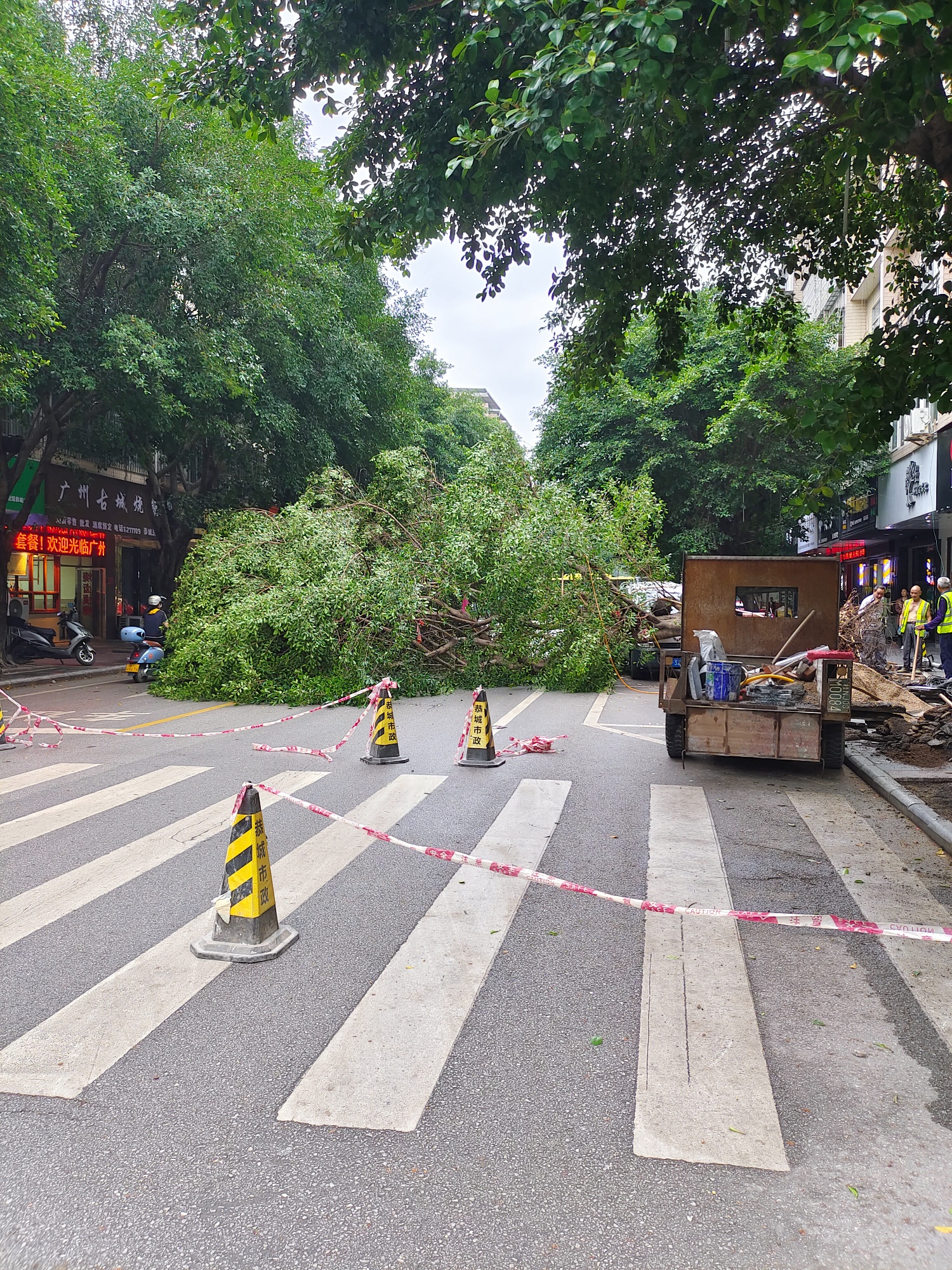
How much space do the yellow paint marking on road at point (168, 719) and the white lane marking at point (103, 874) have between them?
5.05 meters

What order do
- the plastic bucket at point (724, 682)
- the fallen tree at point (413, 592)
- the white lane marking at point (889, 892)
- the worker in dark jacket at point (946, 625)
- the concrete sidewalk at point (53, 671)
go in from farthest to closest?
the concrete sidewalk at point (53, 671) → the fallen tree at point (413, 592) → the worker in dark jacket at point (946, 625) → the plastic bucket at point (724, 682) → the white lane marking at point (889, 892)

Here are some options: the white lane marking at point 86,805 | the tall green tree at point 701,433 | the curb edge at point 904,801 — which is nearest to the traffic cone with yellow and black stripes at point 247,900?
the white lane marking at point 86,805

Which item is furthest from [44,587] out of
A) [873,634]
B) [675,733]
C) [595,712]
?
[675,733]

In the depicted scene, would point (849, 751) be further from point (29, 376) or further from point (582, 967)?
point (29, 376)

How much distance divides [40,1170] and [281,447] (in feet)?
75.0

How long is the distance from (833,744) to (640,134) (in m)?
6.23

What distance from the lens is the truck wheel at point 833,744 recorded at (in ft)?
31.2

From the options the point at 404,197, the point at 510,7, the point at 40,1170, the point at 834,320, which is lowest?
the point at 40,1170

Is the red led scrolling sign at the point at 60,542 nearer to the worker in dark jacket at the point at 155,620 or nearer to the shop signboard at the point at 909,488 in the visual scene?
the worker in dark jacket at the point at 155,620

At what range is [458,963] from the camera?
4578mm

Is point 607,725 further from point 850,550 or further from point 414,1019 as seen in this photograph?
point 850,550

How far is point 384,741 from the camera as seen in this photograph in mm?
9820

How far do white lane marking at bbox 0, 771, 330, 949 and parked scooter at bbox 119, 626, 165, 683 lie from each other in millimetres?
10844

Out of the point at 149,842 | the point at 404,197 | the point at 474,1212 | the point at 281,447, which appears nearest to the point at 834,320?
the point at 281,447
